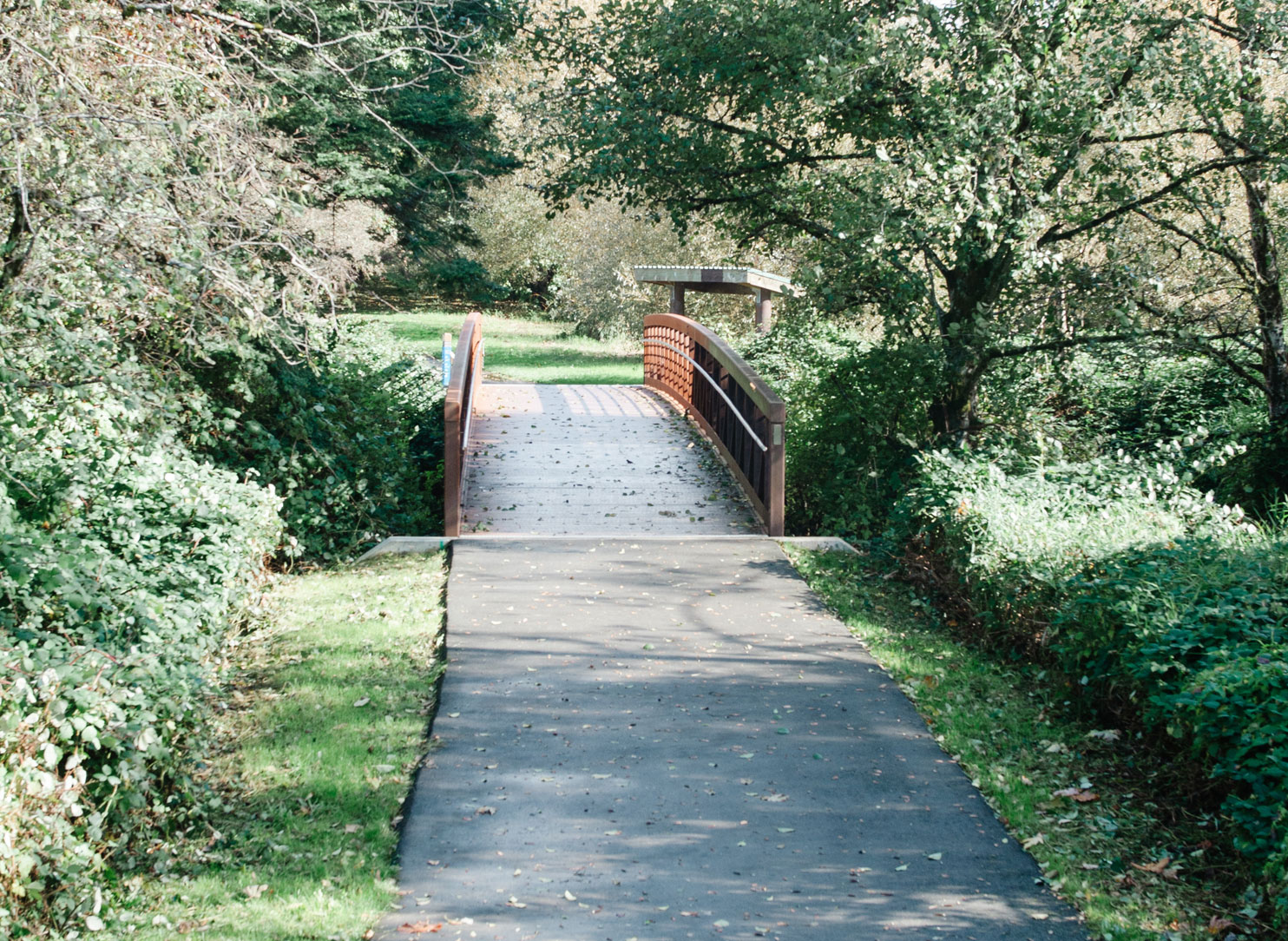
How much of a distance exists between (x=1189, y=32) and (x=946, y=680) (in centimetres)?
623

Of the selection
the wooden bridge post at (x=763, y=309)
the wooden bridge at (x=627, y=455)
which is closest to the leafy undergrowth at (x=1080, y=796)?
the wooden bridge at (x=627, y=455)

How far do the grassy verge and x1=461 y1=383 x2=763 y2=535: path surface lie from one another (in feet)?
7.05

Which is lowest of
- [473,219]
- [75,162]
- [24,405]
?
[24,405]

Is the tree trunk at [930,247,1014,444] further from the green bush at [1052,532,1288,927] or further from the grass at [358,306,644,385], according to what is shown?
the grass at [358,306,644,385]

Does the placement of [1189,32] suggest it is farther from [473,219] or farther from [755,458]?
[473,219]

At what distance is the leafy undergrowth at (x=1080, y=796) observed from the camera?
14.9 ft

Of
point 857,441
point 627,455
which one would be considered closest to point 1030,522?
point 857,441

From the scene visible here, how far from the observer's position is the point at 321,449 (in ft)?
34.1

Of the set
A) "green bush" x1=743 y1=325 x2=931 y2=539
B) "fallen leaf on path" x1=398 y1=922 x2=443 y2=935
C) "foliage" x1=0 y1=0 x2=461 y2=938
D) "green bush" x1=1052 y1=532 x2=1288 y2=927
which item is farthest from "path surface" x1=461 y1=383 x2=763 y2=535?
"fallen leaf on path" x1=398 y1=922 x2=443 y2=935

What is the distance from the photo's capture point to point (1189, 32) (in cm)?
988

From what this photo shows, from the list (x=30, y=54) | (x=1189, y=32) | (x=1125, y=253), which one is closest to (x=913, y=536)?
(x=1125, y=253)

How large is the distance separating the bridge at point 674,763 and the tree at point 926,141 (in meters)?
2.28

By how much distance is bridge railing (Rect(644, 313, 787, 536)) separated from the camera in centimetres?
1055

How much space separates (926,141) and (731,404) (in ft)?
10.6
